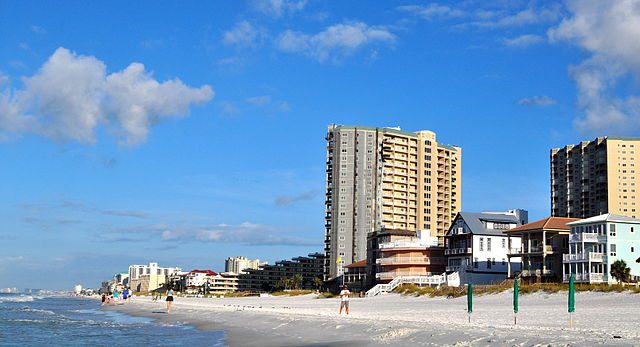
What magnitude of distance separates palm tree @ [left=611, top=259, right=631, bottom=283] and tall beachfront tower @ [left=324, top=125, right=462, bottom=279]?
83.2 meters

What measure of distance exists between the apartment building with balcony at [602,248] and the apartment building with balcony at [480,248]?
13.9 meters

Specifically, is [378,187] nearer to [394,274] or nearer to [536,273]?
[394,274]

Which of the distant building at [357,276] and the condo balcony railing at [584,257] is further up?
the condo balcony railing at [584,257]

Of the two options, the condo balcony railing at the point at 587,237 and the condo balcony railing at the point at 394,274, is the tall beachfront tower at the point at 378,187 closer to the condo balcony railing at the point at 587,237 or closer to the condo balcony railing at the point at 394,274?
the condo balcony railing at the point at 394,274

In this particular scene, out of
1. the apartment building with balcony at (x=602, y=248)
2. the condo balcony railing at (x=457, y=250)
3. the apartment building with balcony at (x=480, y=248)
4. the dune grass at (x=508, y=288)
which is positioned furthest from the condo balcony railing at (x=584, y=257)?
the condo balcony railing at (x=457, y=250)

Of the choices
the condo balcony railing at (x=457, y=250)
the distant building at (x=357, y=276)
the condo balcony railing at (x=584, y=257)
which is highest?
the condo balcony railing at (x=457, y=250)

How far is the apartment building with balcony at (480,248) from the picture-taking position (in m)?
79.0

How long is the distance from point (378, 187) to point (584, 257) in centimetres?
8429

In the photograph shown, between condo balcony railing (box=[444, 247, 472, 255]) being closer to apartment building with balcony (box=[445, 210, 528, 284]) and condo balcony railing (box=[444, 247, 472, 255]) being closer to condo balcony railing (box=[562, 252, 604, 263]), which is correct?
apartment building with balcony (box=[445, 210, 528, 284])

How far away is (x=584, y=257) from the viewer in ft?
203

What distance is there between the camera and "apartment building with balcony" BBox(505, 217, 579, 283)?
67.2m

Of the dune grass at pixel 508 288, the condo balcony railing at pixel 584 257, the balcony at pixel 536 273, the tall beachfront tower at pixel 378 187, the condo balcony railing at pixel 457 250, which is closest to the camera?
the dune grass at pixel 508 288

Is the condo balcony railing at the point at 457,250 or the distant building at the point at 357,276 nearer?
the condo balcony railing at the point at 457,250

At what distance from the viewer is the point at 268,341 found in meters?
31.1
